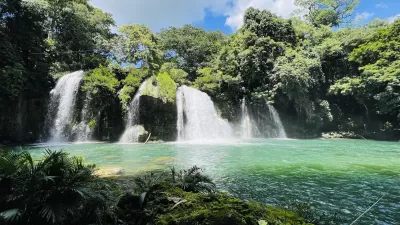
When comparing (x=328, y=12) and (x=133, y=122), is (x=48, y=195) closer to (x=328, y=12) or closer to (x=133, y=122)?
(x=133, y=122)

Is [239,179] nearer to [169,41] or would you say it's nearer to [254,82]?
[254,82]

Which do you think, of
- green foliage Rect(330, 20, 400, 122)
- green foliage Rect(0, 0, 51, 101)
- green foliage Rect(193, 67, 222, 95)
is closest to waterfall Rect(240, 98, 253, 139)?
green foliage Rect(193, 67, 222, 95)

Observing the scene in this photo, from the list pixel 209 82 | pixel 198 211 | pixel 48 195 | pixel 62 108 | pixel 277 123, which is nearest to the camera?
pixel 198 211

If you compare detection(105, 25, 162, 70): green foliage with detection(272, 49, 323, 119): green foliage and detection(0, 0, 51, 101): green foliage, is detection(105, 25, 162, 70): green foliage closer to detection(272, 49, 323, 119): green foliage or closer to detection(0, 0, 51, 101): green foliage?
detection(0, 0, 51, 101): green foliage

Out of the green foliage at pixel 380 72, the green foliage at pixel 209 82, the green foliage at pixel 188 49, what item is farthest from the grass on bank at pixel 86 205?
the green foliage at pixel 188 49

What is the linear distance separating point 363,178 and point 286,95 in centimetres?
1965

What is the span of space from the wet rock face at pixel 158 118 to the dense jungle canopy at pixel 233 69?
A: 3.24ft

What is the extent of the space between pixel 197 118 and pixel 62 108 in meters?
12.0

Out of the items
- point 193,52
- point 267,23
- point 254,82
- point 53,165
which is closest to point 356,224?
point 53,165

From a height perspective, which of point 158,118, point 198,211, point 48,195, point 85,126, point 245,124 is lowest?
point 198,211

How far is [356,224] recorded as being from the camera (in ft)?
15.2

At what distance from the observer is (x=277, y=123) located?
28.4 m

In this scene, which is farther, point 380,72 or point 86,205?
point 380,72

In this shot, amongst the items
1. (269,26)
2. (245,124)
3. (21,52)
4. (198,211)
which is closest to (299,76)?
(245,124)
